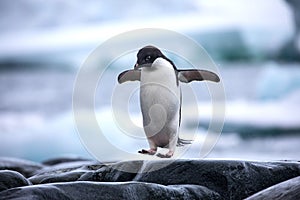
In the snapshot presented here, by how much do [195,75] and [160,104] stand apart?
145mm

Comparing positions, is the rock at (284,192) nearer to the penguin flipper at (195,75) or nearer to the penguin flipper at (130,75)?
→ the penguin flipper at (195,75)

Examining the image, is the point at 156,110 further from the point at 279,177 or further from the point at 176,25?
the point at 176,25

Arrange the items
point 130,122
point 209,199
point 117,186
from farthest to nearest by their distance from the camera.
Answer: point 130,122 < point 209,199 < point 117,186

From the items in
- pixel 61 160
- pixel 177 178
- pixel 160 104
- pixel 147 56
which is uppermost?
pixel 147 56

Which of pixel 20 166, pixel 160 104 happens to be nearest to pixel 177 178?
pixel 160 104

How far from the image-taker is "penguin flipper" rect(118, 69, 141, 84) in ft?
6.01

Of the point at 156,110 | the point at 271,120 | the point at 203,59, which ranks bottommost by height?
the point at 271,120

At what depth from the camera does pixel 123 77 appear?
6.00ft

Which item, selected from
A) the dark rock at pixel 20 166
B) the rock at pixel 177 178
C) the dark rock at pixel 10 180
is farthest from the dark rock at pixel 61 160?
the dark rock at pixel 10 180

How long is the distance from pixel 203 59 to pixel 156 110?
0.62 feet

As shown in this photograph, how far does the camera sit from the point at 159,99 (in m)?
1.76

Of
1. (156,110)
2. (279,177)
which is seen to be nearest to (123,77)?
(156,110)

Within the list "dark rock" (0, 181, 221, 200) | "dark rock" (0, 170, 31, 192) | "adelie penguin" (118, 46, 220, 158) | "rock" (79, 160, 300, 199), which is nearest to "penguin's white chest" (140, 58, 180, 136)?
"adelie penguin" (118, 46, 220, 158)

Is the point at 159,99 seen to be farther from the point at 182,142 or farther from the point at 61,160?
the point at 61,160
